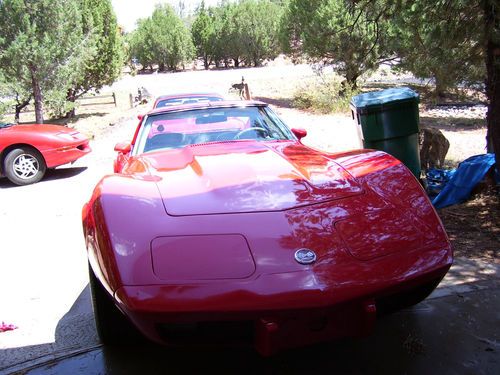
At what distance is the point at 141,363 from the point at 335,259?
4.12 feet

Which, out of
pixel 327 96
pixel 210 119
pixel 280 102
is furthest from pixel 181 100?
pixel 280 102

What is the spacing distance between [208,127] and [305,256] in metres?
2.27

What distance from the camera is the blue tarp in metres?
5.73

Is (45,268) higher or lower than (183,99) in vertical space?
lower

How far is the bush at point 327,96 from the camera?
16.7 meters

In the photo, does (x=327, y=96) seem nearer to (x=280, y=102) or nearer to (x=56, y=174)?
(x=280, y=102)

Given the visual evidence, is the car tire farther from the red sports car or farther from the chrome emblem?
the red sports car

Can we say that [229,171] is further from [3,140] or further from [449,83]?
[3,140]

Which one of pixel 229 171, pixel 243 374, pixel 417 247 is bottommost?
pixel 243 374

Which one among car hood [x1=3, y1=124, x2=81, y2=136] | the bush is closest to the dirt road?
car hood [x1=3, y1=124, x2=81, y2=136]

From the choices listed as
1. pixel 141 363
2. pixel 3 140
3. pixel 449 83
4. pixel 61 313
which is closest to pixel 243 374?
pixel 141 363

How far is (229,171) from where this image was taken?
121 inches

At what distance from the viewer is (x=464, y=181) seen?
5805 mm

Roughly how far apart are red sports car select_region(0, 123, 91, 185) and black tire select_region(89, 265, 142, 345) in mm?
6500
